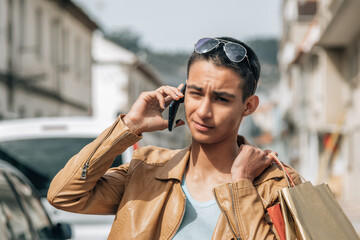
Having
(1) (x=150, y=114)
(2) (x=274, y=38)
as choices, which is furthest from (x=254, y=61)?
(2) (x=274, y=38)

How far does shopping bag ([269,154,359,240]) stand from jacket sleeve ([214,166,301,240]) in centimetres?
6

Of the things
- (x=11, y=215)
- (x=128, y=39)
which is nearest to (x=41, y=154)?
(x=11, y=215)

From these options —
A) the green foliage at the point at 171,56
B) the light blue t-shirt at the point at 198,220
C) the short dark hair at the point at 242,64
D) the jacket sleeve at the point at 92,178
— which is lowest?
the green foliage at the point at 171,56

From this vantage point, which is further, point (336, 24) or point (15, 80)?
point (15, 80)

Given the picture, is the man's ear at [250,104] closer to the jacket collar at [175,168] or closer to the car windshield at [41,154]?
the jacket collar at [175,168]

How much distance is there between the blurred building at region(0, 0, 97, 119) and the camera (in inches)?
953

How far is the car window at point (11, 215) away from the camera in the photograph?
14.5 feet

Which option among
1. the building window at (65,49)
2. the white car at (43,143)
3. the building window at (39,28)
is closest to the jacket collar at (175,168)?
the white car at (43,143)

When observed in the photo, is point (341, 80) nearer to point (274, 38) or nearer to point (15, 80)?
point (15, 80)

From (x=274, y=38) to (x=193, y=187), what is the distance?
6250 inches

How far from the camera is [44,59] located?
2964 cm

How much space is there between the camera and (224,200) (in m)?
2.81

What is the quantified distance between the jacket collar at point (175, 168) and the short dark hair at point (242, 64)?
0.41 meters

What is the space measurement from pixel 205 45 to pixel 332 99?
74.5 feet
